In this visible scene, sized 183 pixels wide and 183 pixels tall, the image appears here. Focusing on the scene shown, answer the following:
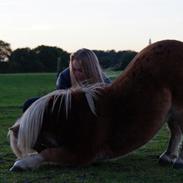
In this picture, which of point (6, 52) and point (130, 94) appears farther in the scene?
point (6, 52)

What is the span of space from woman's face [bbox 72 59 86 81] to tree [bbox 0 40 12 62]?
123ft

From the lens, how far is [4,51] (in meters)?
46.5

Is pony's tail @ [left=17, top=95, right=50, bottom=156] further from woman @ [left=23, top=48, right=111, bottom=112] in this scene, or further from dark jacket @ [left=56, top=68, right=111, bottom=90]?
dark jacket @ [left=56, top=68, right=111, bottom=90]

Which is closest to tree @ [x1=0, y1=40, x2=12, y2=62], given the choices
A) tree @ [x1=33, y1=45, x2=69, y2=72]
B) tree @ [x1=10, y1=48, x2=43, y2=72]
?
tree @ [x1=10, y1=48, x2=43, y2=72]

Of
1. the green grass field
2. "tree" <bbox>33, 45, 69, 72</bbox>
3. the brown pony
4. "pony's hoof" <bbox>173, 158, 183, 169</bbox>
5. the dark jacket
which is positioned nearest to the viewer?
the green grass field

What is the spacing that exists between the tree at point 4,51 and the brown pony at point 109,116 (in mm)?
37971

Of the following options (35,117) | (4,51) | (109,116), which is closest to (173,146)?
(109,116)

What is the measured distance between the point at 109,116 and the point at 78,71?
0.71 metres

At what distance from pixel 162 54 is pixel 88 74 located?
832 mm

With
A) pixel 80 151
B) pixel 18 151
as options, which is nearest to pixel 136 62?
pixel 80 151

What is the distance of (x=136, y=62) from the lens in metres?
5.50

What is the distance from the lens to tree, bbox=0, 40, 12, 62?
43.4 metres

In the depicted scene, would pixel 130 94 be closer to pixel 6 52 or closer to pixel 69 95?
pixel 69 95

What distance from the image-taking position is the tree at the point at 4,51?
43403mm
